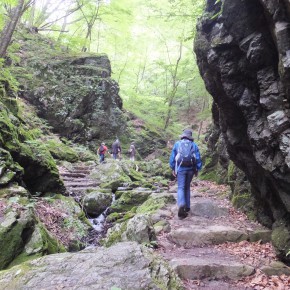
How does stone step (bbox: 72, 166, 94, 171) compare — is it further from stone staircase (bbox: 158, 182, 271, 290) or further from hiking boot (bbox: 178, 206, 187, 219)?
hiking boot (bbox: 178, 206, 187, 219)

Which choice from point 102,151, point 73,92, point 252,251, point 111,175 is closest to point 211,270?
point 252,251

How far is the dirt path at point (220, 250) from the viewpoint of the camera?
442cm

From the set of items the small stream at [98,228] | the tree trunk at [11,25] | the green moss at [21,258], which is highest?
the tree trunk at [11,25]

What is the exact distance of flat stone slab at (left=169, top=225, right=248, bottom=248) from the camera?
5820mm

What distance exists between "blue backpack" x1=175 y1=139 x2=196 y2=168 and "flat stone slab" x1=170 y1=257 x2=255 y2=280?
2.66 m

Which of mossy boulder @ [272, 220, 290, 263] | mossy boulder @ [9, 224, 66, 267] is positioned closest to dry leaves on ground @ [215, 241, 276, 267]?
mossy boulder @ [272, 220, 290, 263]

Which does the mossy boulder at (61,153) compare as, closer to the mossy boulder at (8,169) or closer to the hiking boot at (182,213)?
the mossy boulder at (8,169)

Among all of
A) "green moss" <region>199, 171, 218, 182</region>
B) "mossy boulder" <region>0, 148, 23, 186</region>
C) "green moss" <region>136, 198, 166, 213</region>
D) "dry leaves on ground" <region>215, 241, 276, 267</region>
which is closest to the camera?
"dry leaves on ground" <region>215, 241, 276, 267</region>

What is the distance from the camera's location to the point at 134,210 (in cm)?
946

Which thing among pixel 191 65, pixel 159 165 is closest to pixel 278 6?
pixel 159 165

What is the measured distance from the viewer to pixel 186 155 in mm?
6871

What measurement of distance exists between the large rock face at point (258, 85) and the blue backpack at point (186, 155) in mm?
1008

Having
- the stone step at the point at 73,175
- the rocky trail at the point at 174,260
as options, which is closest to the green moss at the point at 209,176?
the rocky trail at the point at 174,260

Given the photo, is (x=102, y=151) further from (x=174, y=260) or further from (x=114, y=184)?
(x=174, y=260)
